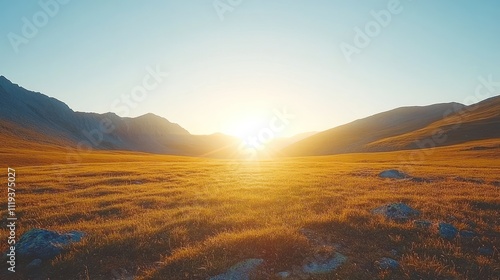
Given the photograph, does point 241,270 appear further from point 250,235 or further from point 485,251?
point 485,251

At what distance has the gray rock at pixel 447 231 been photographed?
38.6 ft

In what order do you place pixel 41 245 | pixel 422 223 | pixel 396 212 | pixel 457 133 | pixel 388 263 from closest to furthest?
pixel 388 263 → pixel 41 245 → pixel 422 223 → pixel 396 212 → pixel 457 133

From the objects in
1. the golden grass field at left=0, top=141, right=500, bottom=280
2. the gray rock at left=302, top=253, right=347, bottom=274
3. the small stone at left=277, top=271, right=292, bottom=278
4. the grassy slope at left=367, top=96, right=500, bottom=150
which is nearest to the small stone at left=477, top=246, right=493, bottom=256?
the golden grass field at left=0, top=141, right=500, bottom=280

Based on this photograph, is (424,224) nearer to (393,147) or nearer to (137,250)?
(137,250)

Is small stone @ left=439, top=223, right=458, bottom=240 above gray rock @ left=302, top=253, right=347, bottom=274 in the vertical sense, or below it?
below

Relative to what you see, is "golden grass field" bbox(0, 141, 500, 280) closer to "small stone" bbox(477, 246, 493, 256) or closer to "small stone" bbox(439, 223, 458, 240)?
"small stone" bbox(477, 246, 493, 256)

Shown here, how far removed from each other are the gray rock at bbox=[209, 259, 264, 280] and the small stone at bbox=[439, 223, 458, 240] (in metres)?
7.74

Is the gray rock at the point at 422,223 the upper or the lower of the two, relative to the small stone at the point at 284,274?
lower

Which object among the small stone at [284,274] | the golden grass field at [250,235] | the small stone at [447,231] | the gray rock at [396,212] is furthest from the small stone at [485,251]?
the small stone at [284,274]

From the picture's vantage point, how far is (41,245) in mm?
10500

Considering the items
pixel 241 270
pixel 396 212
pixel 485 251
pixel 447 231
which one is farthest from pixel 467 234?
pixel 241 270

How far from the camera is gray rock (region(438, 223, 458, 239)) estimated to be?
11.8 meters

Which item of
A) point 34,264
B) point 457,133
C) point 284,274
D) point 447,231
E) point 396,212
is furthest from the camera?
point 457,133

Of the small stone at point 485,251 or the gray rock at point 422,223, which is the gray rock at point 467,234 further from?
the small stone at point 485,251
